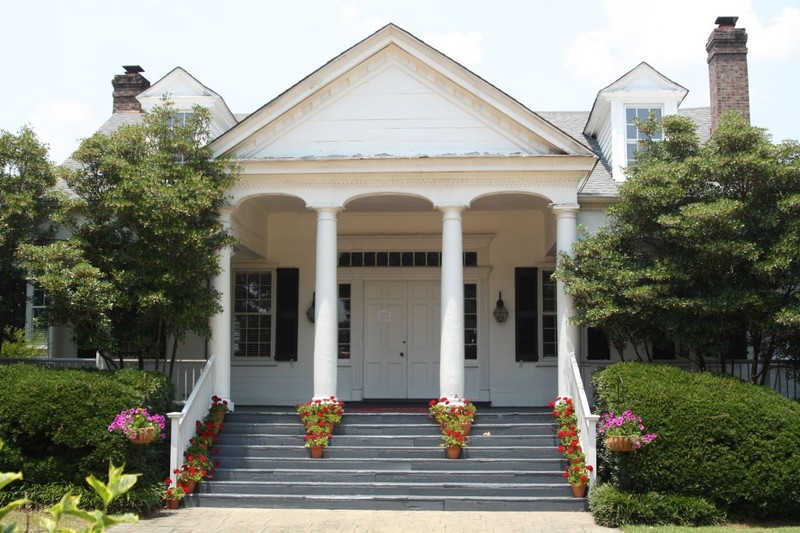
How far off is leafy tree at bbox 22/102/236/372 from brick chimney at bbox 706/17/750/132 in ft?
34.9

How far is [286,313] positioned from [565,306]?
5.96m

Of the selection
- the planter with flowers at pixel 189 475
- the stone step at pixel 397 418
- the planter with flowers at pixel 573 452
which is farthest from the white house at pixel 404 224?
the planter with flowers at pixel 189 475

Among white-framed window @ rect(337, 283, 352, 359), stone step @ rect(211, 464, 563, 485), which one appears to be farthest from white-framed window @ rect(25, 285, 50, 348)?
stone step @ rect(211, 464, 563, 485)

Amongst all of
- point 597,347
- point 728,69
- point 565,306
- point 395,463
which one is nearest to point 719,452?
point 565,306

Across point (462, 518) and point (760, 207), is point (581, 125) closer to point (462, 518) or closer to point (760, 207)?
point (760, 207)

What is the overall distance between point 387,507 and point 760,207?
6883 mm

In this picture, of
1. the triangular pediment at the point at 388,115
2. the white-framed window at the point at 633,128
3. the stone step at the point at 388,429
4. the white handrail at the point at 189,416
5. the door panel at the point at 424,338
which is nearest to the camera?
the white handrail at the point at 189,416

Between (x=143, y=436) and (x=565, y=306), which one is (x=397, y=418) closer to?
(x=565, y=306)

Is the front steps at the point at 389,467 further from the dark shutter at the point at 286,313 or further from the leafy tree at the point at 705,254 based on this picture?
the dark shutter at the point at 286,313

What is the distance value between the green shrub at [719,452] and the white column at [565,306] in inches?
81.6

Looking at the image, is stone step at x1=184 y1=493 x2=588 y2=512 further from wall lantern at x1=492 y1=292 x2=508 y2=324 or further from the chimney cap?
the chimney cap

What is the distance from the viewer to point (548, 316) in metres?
15.3

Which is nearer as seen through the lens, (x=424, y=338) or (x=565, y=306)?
(x=565, y=306)

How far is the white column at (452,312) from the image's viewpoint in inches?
472
